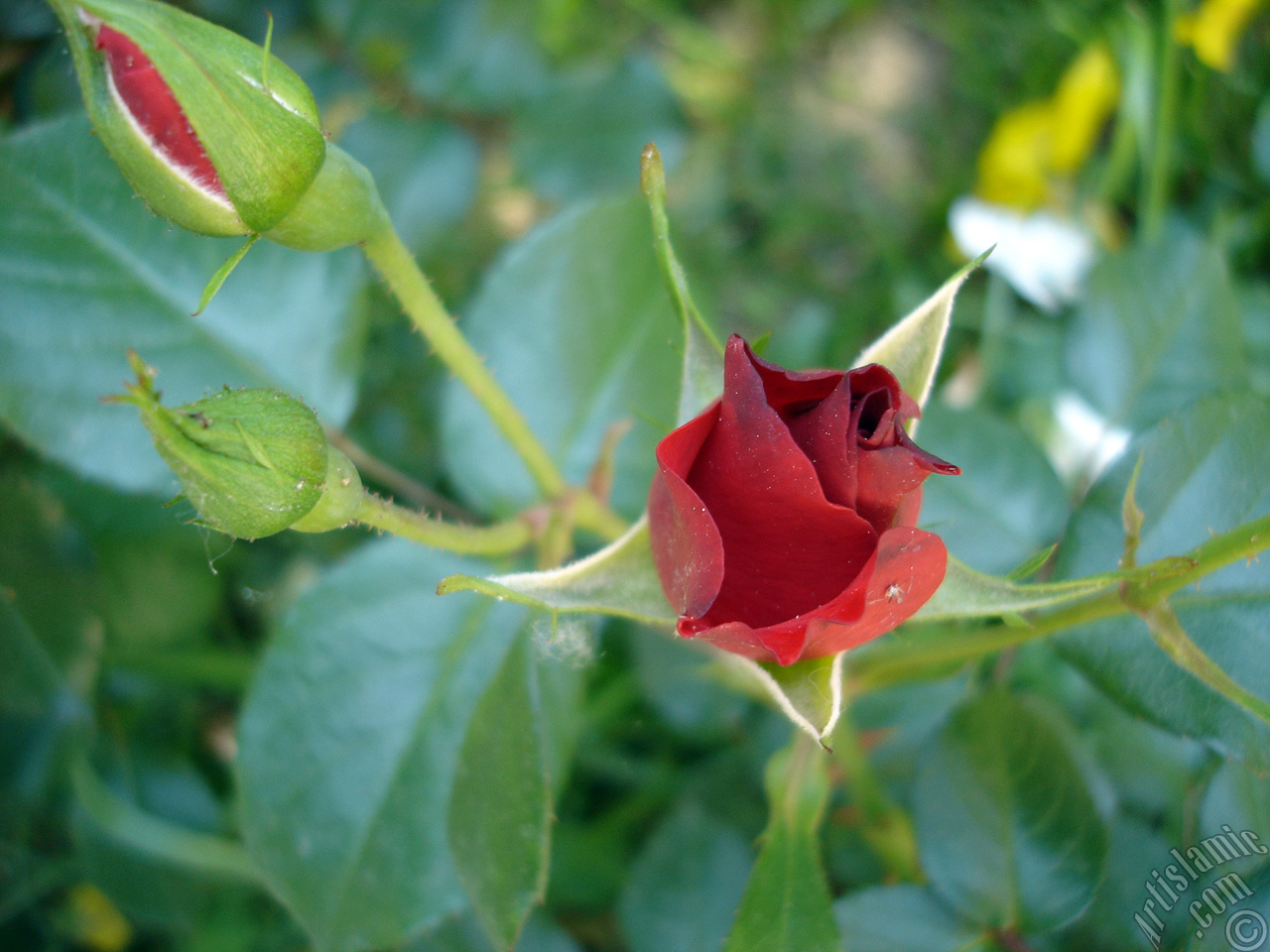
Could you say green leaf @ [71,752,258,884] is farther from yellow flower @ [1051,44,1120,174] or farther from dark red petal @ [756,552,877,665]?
yellow flower @ [1051,44,1120,174]

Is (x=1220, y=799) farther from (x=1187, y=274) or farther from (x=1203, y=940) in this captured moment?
(x=1187, y=274)

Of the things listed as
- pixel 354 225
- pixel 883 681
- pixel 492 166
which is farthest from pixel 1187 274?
pixel 492 166

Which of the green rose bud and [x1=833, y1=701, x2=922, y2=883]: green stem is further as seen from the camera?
[x1=833, y1=701, x2=922, y2=883]: green stem

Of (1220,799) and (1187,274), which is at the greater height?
(1187,274)

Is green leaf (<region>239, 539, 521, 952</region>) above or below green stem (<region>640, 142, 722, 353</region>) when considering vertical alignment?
below

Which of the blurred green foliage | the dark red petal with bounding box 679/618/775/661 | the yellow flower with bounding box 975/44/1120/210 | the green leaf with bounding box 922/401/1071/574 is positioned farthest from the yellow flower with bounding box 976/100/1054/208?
the dark red petal with bounding box 679/618/775/661

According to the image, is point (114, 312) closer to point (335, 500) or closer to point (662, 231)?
point (335, 500)
